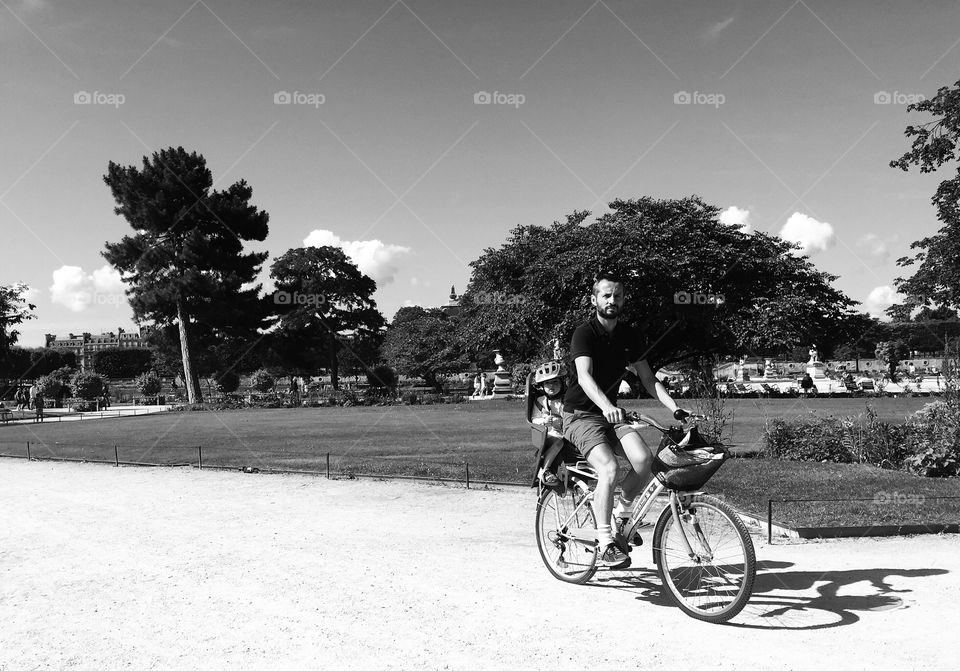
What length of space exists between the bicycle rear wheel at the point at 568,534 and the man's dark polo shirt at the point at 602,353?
746 mm

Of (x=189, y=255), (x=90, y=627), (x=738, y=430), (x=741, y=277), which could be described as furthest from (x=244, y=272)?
(x=90, y=627)

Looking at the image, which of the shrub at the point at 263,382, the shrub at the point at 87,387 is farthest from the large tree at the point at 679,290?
the shrub at the point at 263,382

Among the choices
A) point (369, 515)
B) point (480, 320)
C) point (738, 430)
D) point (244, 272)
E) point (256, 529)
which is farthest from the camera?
point (244, 272)

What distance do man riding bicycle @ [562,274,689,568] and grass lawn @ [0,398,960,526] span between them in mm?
2822

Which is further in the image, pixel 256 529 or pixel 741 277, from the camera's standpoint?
pixel 741 277

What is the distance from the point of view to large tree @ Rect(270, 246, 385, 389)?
184ft

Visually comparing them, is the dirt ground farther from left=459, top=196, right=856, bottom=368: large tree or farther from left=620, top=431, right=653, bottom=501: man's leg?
left=459, top=196, right=856, bottom=368: large tree

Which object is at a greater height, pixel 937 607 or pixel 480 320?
pixel 480 320

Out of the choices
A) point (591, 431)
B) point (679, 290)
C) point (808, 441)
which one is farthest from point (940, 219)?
point (591, 431)

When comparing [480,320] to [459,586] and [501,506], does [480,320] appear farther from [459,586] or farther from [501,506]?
[459,586]

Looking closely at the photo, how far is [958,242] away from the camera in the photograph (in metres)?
25.6

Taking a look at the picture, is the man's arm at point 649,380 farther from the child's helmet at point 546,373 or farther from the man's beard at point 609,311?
the child's helmet at point 546,373

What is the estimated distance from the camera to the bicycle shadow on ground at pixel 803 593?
4.60 metres

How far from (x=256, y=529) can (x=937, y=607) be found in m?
6.01
